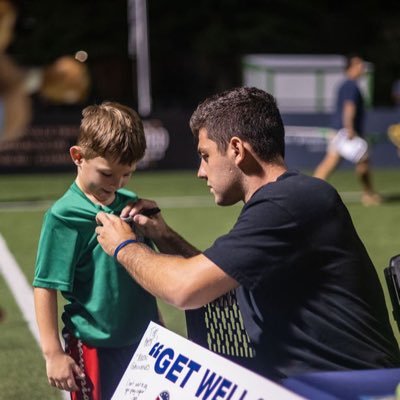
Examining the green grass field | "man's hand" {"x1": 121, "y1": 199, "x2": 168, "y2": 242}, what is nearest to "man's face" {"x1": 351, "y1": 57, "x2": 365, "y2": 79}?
the green grass field

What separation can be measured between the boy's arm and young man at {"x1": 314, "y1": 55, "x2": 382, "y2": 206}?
399 inches

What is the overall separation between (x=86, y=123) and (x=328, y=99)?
2740cm

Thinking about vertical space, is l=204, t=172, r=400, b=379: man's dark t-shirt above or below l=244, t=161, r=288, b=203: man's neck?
below

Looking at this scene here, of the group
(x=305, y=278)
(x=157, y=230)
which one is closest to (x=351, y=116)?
(x=157, y=230)

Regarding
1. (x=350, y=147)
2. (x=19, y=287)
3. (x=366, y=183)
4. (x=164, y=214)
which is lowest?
(x=164, y=214)

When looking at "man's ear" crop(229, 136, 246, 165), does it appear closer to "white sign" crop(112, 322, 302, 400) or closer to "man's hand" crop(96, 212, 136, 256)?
"man's hand" crop(96, 212, 136, 256)

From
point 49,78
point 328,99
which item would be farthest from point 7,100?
point 328,99

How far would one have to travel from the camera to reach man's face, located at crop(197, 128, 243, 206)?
3.04m

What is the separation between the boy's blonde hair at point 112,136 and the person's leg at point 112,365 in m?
0.66

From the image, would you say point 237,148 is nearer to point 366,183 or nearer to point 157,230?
point 157,230

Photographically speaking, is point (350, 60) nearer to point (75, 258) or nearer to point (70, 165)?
point (70, 165)

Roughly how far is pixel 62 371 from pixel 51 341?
4.4 inches

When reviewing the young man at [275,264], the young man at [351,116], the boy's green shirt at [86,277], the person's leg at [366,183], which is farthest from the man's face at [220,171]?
the person's leg at [366,183]

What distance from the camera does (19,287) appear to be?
7.54 m
